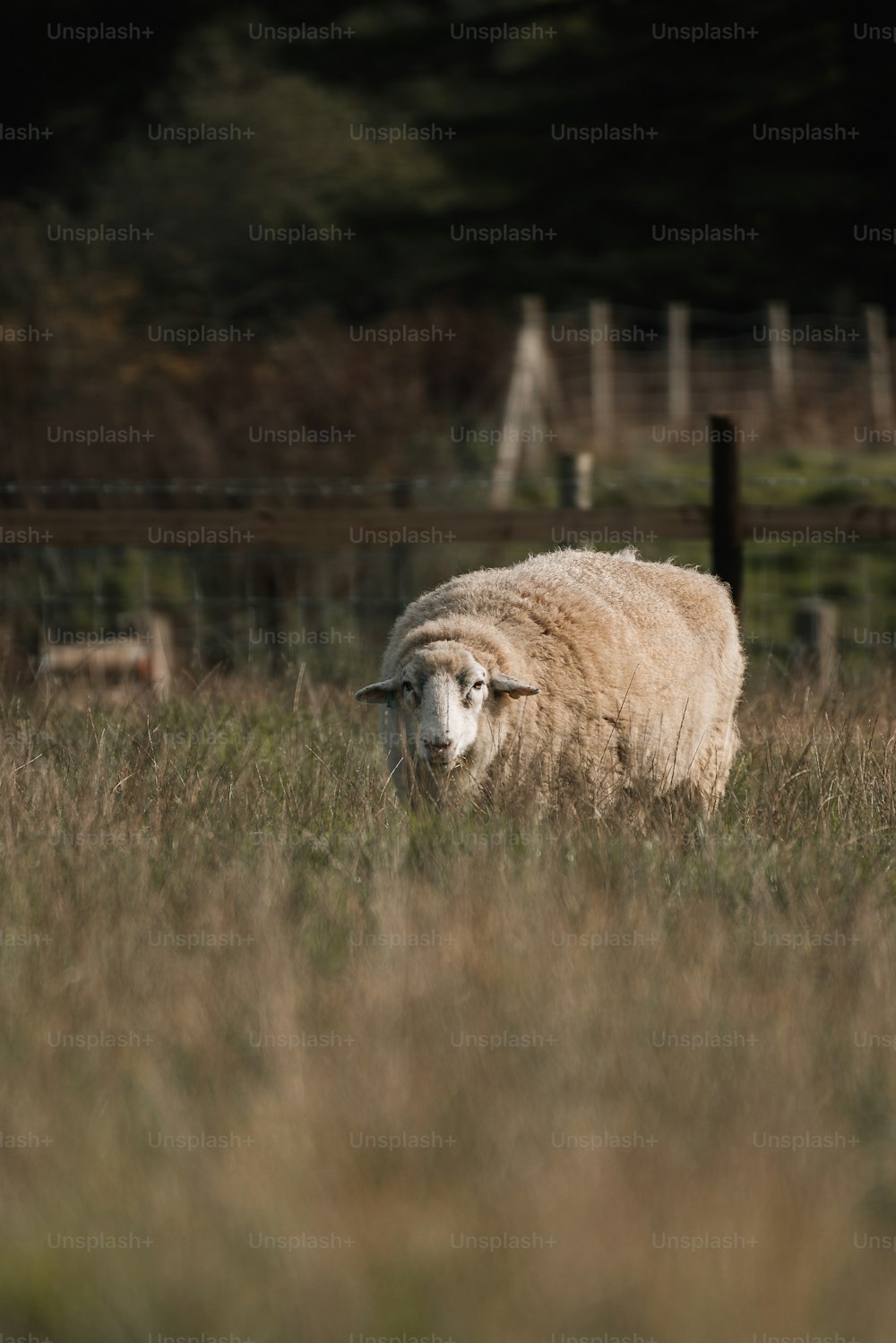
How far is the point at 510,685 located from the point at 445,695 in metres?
0.28

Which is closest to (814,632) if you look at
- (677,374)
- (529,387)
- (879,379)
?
(529,387)

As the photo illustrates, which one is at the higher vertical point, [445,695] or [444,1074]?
[445,695]

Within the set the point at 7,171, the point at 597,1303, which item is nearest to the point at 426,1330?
the point at 597,1303

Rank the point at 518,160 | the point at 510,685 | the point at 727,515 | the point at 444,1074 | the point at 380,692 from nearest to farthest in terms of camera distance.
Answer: the point at 444,1074
the point at 510,685
the point at 380,692
the point at 727,515
the point at 518,160

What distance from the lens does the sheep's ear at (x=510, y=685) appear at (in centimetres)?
507

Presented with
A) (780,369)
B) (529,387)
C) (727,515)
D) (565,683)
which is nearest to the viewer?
(565,683)

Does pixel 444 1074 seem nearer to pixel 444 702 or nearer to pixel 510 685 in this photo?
pixel 444 702

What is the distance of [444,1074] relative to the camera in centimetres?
300

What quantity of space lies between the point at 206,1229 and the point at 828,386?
19.6 m

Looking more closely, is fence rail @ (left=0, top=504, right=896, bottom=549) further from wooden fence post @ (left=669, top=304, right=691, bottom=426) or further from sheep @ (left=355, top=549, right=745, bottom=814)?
wooden fence post @ (left=669, top=304, right=691, bottom=426)

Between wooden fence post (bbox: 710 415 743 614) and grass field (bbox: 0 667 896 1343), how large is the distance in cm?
308

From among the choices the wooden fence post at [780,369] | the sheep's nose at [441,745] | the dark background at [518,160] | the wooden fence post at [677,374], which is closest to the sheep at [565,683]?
the sheep's nose at [441,745]

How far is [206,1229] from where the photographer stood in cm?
258

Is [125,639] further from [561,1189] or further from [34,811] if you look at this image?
[561,1189]
